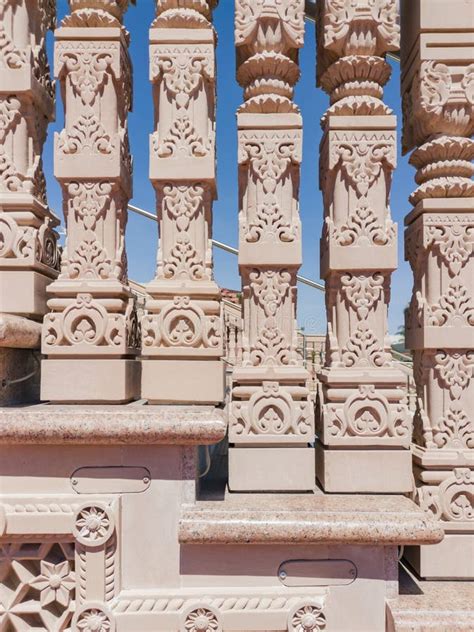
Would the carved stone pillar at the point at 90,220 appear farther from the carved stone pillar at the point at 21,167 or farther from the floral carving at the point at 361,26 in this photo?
the floral carving at the point at 361,26

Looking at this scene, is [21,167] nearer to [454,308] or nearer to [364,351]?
[364,351]

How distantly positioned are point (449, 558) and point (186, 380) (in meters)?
1.57

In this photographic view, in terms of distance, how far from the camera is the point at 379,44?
2.04 metres

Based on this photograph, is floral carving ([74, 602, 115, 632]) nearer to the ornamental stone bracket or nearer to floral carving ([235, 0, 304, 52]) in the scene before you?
the ornamental stone bracket

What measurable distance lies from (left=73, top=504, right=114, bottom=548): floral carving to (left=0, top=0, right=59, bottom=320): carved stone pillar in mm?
1002

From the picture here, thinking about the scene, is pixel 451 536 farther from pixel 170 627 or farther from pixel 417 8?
pixel 417 8

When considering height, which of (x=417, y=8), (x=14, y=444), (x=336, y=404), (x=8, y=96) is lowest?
(x=14, y=444)

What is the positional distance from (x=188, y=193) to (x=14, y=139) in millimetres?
949

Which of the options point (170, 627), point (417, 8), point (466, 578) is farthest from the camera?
point (417, 8)

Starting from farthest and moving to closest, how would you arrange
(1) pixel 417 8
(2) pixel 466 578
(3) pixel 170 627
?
(1) pixel 417 8 → (2) pixel 466 578 → (3) pixel 170 627

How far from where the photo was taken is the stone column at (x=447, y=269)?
1.99m

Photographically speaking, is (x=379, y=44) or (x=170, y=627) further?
(x=379, y=44)

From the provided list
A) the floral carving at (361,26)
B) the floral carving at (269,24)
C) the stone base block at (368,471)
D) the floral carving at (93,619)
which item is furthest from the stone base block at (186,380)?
the floral carving at (361,26)

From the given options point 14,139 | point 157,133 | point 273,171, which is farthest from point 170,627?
point 14,139
